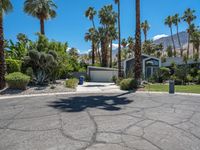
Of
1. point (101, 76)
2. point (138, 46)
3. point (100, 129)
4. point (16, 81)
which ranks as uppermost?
point (138, 46)

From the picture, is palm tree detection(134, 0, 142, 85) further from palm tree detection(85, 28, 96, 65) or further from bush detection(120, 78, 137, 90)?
palm tree detection(85, 28, 96, 65)

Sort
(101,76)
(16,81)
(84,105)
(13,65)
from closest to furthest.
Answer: (84,105)
(16,81)
(13,65)
(101,76)

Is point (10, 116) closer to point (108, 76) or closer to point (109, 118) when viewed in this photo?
point (109, 118)

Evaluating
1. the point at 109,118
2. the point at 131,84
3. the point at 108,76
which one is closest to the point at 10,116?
the point at 109,118

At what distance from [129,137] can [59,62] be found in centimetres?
1725

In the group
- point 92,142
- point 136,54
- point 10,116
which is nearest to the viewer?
point 92,142

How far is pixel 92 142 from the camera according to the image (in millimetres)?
5129

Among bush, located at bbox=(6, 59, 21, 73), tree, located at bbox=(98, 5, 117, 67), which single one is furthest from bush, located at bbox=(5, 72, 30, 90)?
tree, located at bbox=(98, 5, 117, 67)

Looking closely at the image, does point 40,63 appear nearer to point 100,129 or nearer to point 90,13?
point 100,129

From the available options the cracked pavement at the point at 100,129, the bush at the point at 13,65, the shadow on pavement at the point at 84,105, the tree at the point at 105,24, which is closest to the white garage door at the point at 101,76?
the tree at the point at 105,24

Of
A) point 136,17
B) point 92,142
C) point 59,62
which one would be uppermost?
point 136,17

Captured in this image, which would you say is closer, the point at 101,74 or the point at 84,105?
the point at 84,105

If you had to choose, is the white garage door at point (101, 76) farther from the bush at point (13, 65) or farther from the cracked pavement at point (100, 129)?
the cracked pavement at point (100, 129)

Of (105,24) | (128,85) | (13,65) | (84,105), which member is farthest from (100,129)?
(105,24)
